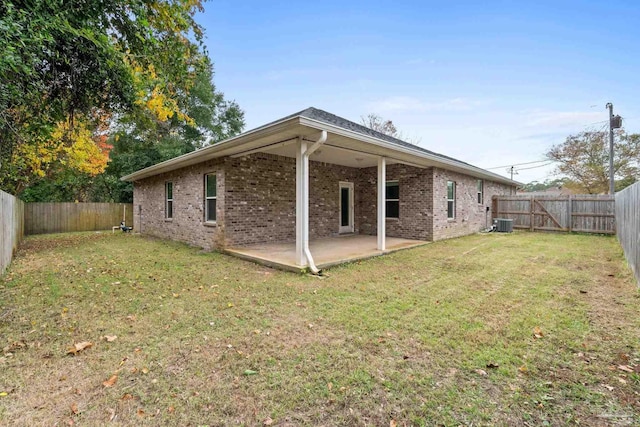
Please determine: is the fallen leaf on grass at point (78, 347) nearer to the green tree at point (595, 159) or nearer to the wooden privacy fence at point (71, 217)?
the wooden privacy fence at point (71, 217)

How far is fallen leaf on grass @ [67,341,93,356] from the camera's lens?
105 inches

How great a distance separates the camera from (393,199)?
10.5 m

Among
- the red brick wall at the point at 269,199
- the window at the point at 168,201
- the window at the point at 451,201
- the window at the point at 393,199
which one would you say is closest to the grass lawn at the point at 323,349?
the red brick wall at the point at 269,199

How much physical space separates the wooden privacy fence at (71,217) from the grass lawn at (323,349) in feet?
37.7

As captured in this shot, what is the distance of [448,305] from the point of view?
3820 millimetres

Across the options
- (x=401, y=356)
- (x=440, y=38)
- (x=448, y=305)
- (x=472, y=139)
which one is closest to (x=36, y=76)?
(x=401, y=356)

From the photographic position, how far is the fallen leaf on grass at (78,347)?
2672 mm

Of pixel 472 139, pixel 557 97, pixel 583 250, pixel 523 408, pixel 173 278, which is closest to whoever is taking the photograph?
pixel 523 408

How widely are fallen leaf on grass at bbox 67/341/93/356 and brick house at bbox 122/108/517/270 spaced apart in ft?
11.3

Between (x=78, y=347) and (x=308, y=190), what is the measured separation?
19.6 feet

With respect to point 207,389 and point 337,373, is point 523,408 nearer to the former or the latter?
point 337,373

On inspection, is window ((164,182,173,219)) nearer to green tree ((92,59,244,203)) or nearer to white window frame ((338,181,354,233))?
white window frame ((338,181,354,233))

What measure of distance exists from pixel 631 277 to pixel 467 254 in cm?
295

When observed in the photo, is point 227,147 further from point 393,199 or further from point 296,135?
point 393,199
